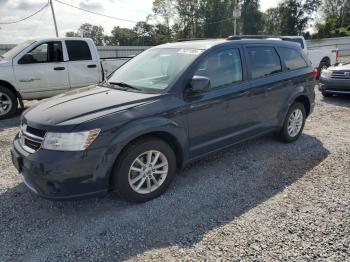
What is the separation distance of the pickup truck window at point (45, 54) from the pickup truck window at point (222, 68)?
5266 millimetres

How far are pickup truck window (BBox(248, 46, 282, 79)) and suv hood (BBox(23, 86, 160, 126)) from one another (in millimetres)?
1717

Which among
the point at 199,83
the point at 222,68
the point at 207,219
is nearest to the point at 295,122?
the point at 222,68

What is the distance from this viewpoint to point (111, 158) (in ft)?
10.1

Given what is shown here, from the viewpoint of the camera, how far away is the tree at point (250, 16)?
191 feet

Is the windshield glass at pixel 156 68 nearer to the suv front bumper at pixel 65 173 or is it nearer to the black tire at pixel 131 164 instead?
the black tire at pixel 131 164

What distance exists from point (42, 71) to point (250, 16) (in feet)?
188

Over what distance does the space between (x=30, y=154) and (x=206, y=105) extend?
6.71 ft

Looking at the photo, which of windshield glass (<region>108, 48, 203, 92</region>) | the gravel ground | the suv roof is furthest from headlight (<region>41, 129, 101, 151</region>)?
the suv roof

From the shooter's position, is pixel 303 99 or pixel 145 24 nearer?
pixel 303 99

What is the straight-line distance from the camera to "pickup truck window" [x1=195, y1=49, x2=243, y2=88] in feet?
12.7


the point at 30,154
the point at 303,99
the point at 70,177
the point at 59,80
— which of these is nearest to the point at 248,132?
the point at 303,99

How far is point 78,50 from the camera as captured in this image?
8133 mm

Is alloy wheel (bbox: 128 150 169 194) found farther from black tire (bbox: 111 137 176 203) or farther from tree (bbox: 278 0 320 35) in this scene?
tree (bbox: 278 0 320 35)

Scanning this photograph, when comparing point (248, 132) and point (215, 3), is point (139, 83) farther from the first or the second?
point (215, 3)
